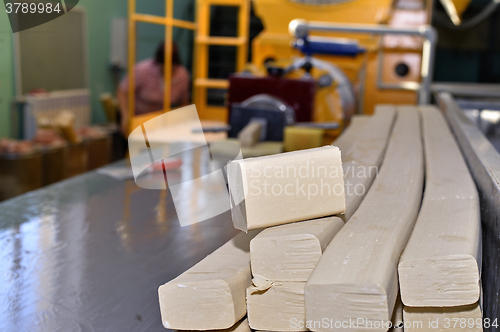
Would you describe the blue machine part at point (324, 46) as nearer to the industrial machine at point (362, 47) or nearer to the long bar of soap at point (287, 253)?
the industrial machine at point (362, 47)

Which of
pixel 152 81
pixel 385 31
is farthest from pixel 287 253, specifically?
pixel 152 81

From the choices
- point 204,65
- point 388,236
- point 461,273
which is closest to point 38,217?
point 388,236

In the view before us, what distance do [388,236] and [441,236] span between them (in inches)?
3.9

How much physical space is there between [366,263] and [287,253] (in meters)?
0.14

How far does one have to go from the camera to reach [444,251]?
87 centimetres

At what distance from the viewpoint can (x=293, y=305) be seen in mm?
913

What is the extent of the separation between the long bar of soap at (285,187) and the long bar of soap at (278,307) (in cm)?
13

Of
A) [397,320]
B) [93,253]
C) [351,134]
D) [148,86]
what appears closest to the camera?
[397,320]

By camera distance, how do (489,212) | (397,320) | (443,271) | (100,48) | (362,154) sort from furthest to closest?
1. (100,48)
2. (362,154)
3. (489,212)
4. (397,320)
5. (443,271)

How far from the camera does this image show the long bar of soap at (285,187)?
37.6 inches

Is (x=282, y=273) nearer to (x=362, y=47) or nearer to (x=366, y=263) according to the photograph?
(x=366, y=263)

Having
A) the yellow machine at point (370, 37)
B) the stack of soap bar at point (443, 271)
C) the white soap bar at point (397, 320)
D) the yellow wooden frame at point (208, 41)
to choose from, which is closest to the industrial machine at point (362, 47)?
the yellow machine at point (370, 37)

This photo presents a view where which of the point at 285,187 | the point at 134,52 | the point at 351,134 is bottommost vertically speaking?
the point at 351,134

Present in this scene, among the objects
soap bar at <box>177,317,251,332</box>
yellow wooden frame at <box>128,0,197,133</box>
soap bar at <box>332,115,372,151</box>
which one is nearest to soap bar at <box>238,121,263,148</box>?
soap bar at <box>332,115,372,151</box>
